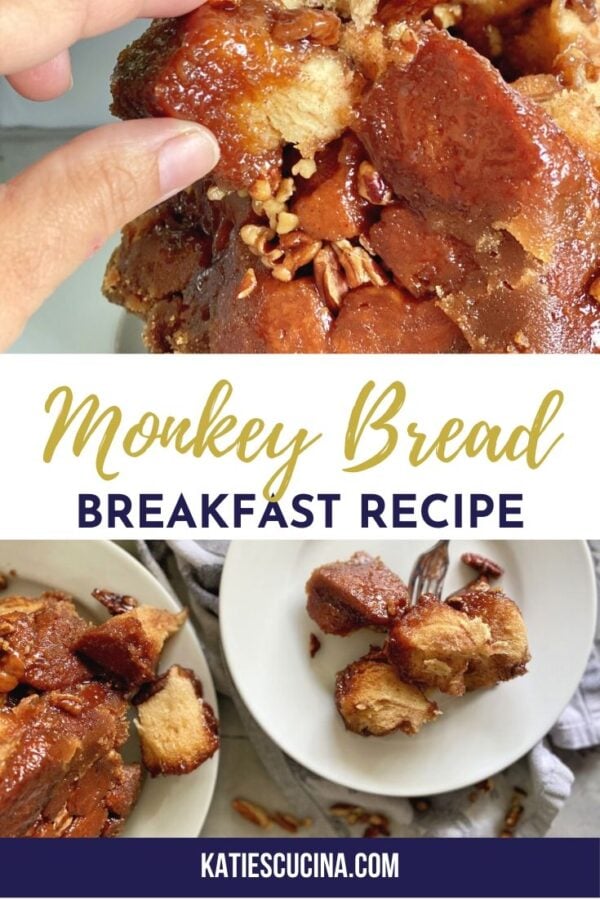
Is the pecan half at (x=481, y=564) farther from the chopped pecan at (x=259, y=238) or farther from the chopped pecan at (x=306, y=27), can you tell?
the chopped pecan at (x=306, y=27)

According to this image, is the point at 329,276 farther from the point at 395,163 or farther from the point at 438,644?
the point at 438,644

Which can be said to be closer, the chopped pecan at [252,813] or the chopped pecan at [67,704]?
the chopped pecan at [67,704]

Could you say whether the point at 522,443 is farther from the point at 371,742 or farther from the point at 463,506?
the point at 371,742

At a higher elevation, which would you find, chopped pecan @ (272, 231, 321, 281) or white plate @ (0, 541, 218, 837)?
Result: chopped pecan @ (272, 231, 321, 281)

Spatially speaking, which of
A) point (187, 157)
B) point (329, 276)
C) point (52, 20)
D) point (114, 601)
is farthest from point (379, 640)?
point (52, 20)

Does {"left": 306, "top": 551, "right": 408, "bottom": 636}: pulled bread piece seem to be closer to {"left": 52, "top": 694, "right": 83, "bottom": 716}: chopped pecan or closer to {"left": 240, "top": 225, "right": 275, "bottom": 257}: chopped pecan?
{"left": 52, "top": 694, "right": 83, "bottom": 716}: chopped pecan

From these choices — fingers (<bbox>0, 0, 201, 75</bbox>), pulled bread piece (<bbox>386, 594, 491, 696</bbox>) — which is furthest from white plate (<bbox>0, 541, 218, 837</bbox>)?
fingers (<bbox>0, 0, 201, 75</bbox>)

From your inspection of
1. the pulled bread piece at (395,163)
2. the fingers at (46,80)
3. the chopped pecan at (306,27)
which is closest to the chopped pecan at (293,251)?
the pulled bread piece at (395,163)
